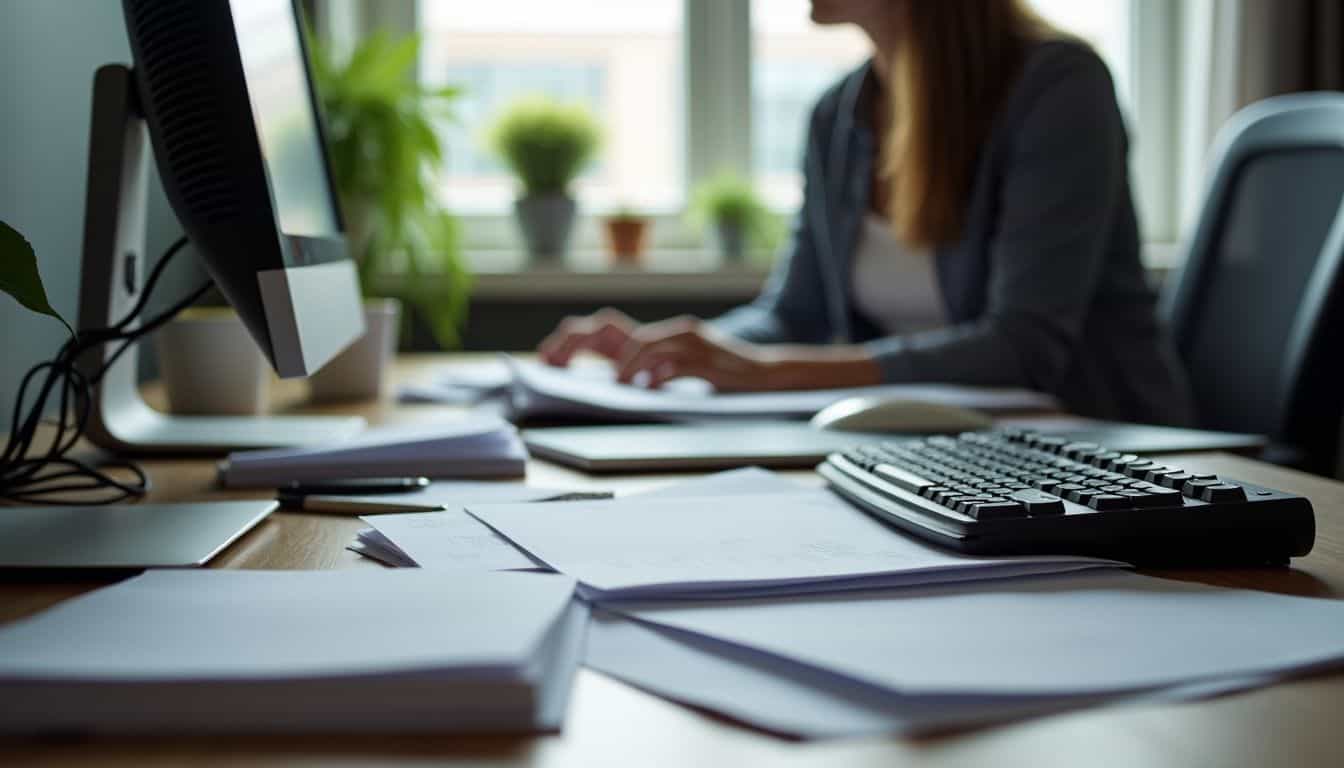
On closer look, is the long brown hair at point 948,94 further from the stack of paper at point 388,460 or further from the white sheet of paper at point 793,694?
the white sheet of paper at point 793,694

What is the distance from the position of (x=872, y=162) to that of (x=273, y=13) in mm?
1032

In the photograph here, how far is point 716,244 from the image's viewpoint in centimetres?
244

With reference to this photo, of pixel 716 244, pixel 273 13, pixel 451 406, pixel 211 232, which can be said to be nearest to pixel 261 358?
pixel 451 406

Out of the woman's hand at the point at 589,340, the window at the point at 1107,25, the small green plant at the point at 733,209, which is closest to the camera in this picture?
the woman's hand at the point at 589,340

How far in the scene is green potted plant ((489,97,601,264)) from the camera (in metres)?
2.30

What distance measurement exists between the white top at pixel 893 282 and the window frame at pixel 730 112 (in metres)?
0.71

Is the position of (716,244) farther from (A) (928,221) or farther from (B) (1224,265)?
(B) (1224,265)

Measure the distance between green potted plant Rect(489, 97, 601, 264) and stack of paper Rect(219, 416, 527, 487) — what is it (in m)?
1.55

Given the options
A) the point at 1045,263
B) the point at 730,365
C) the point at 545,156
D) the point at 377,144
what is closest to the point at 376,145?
→ the point at 377,144

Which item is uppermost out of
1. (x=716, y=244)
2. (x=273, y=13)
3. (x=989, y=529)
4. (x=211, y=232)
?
(x=273, y=13)

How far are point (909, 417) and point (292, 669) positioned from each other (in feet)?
2.29

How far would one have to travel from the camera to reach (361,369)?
1330 millimetres

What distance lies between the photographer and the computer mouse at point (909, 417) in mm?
979

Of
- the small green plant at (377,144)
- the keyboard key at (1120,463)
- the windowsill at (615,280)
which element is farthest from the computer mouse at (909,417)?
the windowsill at (615,280)
